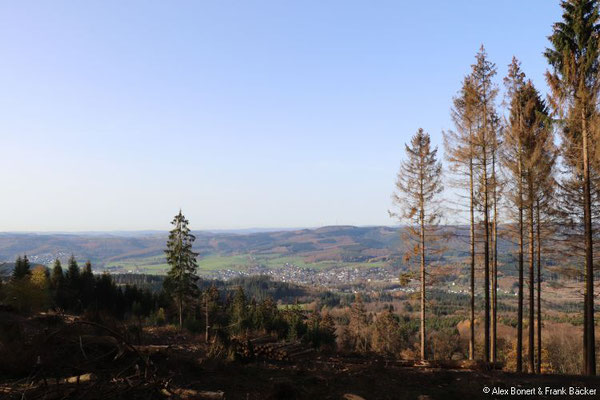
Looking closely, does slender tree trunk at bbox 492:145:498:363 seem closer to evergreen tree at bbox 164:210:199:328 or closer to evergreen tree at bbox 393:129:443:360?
evergreen tree at bbox 393:129:443:360

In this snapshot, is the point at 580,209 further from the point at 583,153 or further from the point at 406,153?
the point at 406,153

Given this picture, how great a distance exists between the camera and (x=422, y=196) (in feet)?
67.5

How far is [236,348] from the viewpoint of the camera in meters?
12.6

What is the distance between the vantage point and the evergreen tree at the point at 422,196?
2049cm

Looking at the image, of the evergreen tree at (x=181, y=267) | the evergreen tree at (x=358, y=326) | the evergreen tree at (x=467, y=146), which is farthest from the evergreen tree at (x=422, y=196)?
the evergreen tree at (x=358, y=326)

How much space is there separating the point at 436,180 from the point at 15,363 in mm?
19327

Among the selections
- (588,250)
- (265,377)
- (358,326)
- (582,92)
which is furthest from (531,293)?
(358,326)

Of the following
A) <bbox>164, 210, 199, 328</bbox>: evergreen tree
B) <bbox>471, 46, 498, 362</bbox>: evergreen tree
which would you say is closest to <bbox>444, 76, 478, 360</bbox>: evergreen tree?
<bbox>471, 46, 498, 362</bbox>: evergreen tree

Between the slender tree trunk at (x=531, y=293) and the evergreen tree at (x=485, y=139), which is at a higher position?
the evergreen tree at (x=485, y=139)

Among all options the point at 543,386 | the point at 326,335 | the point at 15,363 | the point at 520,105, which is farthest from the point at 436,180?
the point at 326,335

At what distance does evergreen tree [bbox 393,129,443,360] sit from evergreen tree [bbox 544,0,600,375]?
644 centimetres

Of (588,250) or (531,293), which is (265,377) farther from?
(531,293)

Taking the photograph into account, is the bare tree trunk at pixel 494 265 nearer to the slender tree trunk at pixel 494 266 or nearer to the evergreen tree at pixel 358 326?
the slender tree trunk at pixel 494 266

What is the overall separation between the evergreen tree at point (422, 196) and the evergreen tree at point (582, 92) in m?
6.44
